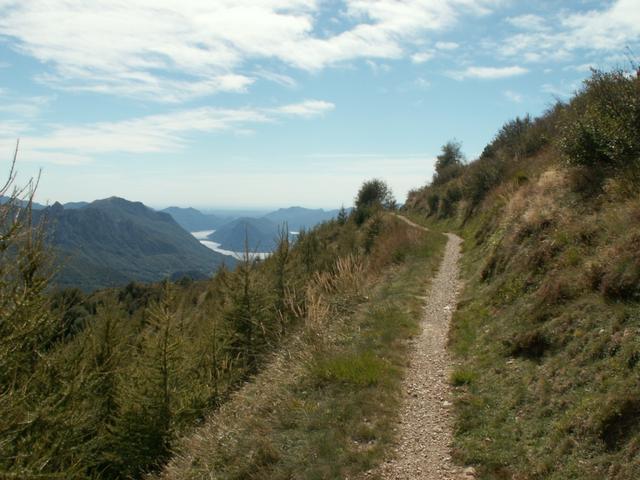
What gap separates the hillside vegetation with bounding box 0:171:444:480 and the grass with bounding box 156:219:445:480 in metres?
0.04

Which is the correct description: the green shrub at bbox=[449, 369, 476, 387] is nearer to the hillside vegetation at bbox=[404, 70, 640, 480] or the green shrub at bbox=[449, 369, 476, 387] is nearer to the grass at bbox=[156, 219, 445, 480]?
the hillside vegetation at bbox=[404, 70, 640, 480]

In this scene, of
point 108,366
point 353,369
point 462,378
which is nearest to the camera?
point 462,378

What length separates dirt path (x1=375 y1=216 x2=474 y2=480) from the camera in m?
6.34

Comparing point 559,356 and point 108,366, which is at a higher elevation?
point 559,356

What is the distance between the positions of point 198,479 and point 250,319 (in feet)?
30.3

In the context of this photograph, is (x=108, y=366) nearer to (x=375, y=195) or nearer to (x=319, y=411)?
(x=319, y=411)

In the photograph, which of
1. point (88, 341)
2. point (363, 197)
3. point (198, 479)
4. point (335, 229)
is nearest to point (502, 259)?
point (198, 479)

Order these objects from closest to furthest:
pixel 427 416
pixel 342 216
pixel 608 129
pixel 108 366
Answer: pixel 427 416 → pixel 608 129 → pixel 108 366 → pixel 342 216

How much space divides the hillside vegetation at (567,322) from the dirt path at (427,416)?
300 mm

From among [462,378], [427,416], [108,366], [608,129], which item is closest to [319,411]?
[427,416]

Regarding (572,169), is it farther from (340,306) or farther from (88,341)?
(88,341)

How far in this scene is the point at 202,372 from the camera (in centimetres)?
1570

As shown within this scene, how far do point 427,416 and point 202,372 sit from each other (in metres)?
10.2

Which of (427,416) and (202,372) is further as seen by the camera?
(202,372)
